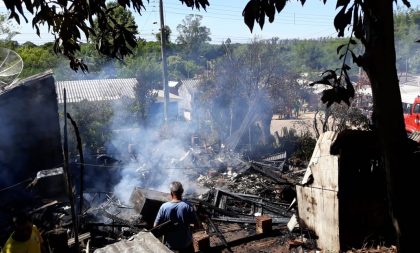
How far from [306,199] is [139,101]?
20047 millimetres

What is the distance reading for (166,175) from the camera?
1391cm

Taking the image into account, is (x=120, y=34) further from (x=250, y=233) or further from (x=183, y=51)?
(x=183, y=51)

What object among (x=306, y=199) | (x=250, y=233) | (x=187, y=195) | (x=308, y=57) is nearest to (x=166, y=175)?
(x=187, y=195)

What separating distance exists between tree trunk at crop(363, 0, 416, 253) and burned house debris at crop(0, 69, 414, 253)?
9.37ft

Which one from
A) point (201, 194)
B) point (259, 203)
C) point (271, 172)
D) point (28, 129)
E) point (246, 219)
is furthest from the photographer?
point (271, 172)

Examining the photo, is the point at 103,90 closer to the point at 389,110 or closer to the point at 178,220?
the point at 178,220

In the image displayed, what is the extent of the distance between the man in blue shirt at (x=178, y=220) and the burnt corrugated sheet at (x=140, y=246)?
0.62 m

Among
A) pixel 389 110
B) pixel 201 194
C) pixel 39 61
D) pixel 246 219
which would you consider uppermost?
pixel 39 61

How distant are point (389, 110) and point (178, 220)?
3692 millimetres

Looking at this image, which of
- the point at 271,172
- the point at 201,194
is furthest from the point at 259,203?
the point at 271,172

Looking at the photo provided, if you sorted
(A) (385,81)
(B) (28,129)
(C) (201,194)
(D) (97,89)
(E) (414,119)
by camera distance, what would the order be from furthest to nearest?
(D) (97,89), (E) (414,119), (B) (28,129), (C) (201,194), (A) (385,81)

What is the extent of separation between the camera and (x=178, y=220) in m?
4.88

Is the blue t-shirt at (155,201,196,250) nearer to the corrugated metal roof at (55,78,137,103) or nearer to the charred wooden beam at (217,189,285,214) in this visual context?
the charred wooden beam at (217,189,285,214)

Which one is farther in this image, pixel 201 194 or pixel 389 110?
pixel 201 194
